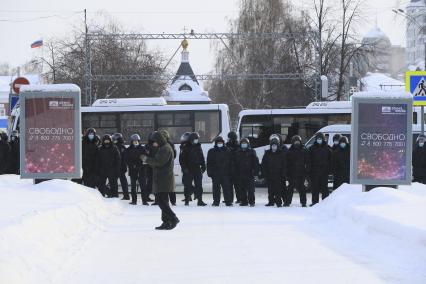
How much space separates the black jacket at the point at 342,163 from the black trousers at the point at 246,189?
2.07 metres

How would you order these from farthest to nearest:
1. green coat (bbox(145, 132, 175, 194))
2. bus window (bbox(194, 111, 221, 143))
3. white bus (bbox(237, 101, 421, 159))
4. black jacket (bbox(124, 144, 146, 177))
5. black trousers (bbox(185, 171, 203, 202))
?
white bus (bbox(237, 101, 421, 159)) < bus window (bbox(194, 111, 221, 143)) < black jacket (bbox(124, 144, 146, 177)) < black trousers (bbox(185, 171, 203, 202)) < green coat (bbox(145, 132, 175, 194))

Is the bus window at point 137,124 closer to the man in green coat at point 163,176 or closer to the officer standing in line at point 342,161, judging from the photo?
the officer standing in line at point 342,161

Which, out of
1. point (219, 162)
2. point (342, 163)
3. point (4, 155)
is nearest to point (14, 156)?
point (4, 155)

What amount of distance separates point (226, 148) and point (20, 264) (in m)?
11.4

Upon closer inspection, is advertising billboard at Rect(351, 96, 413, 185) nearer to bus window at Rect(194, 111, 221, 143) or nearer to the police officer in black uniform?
the police officer in black uniform

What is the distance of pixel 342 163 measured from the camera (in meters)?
19.3

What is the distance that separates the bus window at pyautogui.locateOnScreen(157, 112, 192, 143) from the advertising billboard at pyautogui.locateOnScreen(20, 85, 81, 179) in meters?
8.34

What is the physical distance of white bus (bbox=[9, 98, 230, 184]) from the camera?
26.2 m

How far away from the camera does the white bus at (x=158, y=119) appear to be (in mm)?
26250

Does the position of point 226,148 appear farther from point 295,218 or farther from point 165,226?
point 165,226

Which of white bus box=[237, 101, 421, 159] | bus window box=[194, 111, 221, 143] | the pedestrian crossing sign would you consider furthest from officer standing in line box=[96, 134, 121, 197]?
white bus box=[237, 101, 421, 159]

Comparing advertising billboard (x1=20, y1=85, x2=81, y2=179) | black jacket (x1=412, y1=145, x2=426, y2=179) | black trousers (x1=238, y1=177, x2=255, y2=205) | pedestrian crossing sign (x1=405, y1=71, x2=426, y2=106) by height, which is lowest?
black trousers (x1=238, y1=177, x2=255, y2=205)

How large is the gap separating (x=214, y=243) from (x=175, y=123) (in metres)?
15.3

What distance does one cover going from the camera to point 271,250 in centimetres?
1060
